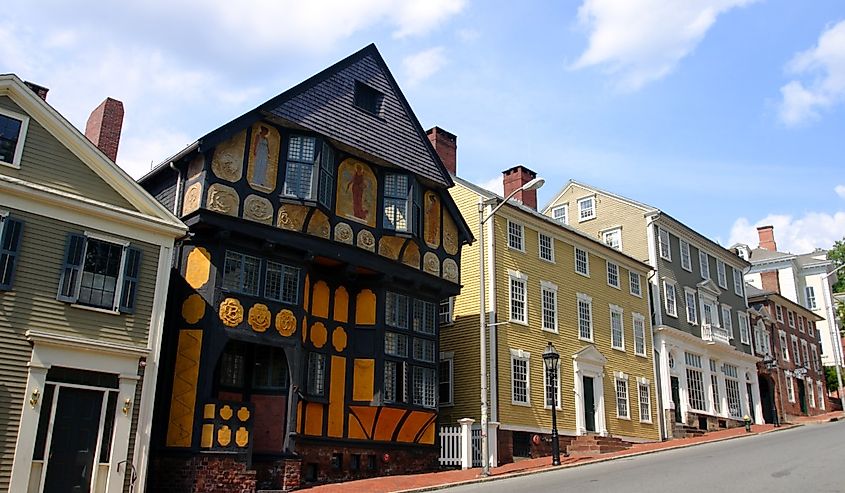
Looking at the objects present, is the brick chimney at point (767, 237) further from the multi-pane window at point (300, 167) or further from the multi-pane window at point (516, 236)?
the multi-pane window at point (300, 167)

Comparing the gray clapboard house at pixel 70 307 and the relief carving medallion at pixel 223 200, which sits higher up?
the relief carving medallion at pixel 223 200

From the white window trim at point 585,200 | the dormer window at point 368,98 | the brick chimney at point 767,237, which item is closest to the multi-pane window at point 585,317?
the white window trim at point 585,200

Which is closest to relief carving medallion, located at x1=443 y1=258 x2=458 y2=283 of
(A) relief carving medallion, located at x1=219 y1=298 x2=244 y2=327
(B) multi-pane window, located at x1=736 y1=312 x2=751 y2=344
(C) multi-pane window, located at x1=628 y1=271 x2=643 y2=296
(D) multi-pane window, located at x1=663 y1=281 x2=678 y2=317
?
(A) relief carving medallion, located at x1=219 y1=298 x2=244 y2=327

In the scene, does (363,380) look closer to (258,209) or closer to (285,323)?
(285,323)

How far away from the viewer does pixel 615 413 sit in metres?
33.3

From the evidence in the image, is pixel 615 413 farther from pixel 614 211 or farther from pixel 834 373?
pixel 834 373

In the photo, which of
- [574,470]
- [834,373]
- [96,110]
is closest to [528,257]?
[574,470]

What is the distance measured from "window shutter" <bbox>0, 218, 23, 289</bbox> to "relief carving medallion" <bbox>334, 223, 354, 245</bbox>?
8456mm

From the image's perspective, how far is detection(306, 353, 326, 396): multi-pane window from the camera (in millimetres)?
21312

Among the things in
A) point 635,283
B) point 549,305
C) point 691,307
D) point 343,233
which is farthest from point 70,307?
point 691,307

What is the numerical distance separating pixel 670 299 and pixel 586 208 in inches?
270

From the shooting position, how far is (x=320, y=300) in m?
22.2

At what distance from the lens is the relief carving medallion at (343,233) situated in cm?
2191

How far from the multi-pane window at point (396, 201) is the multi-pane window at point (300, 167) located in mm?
3189
